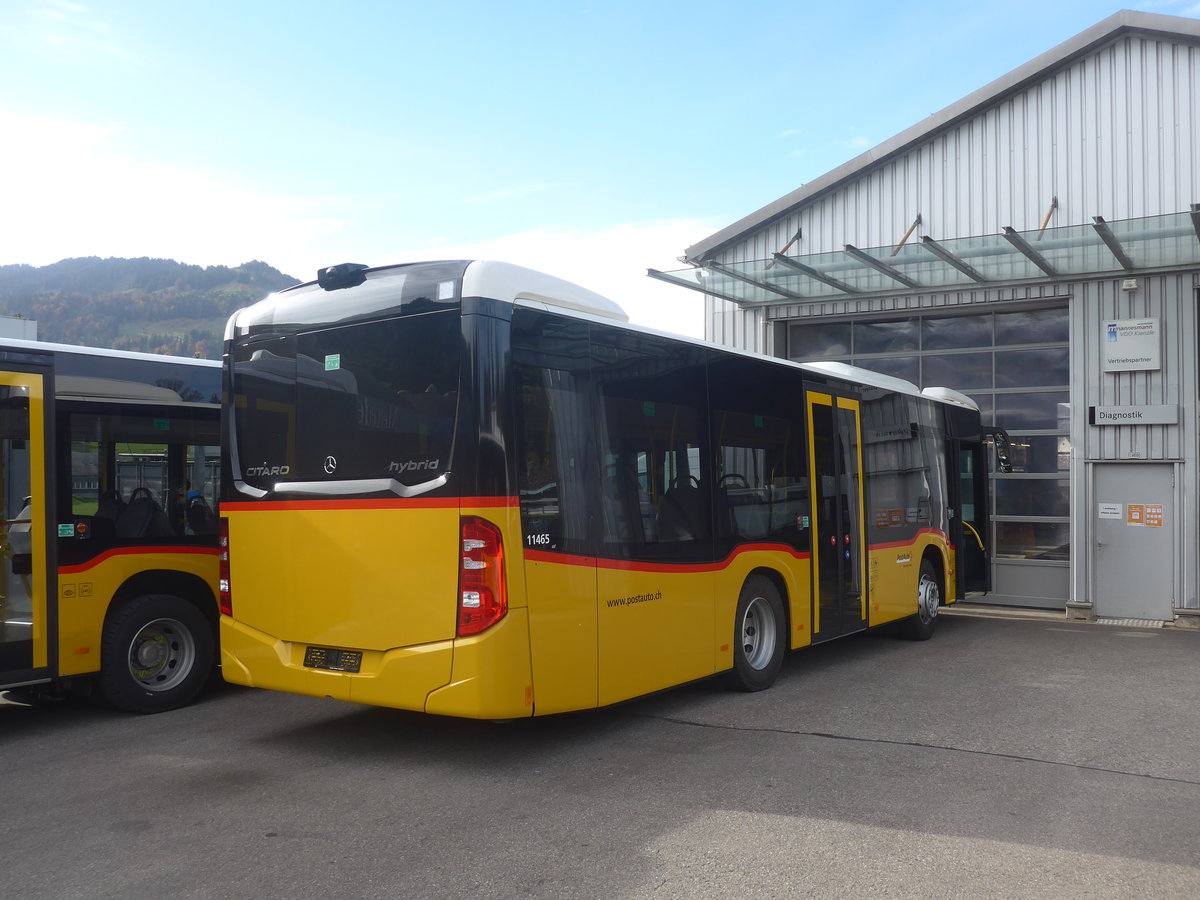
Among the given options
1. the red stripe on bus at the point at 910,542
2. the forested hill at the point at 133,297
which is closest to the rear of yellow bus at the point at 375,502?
the red stripe on bus at the point at 910,542

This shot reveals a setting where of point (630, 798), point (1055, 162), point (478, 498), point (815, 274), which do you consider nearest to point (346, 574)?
point (478, 498)

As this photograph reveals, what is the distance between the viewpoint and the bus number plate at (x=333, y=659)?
6.14m

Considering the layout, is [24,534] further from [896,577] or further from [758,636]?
[896,577]

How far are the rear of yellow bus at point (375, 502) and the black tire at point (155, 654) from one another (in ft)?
4.06

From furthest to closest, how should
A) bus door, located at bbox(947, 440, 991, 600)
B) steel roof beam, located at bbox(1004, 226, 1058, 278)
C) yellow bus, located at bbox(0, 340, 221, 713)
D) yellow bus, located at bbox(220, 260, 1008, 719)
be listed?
1. bus door, located at bbox(947, 440, 991, 600)
2. steel roof beam, located at bbox(1004, 226, 1058, 278)
3. yellow bus, located at bbox(0, 340, 221, 713)
4. yellow bus, located at bbox(220, 260, 1008, 719)

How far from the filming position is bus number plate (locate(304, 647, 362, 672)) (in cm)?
614

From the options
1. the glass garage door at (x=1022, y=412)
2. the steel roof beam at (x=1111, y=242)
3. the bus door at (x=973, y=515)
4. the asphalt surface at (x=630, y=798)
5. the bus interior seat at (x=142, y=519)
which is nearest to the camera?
the asphalt surface at (x=630, y=798)

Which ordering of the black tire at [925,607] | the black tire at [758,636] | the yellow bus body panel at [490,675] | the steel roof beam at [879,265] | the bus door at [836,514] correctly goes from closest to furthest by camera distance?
the yellow bus body panel at [490,675], the black tire at [758,636], the bus door at [836,514], the black tire at [925,607], the steel roof beam at [879,265]

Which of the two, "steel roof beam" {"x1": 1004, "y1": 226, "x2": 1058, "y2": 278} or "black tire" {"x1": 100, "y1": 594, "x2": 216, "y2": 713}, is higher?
"steel roof beam" {"x1": 1004, "y1": 226, "x2": 1058, "y2": 278}

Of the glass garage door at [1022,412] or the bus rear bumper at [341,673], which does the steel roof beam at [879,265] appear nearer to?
the glass garage door at [1022,412]

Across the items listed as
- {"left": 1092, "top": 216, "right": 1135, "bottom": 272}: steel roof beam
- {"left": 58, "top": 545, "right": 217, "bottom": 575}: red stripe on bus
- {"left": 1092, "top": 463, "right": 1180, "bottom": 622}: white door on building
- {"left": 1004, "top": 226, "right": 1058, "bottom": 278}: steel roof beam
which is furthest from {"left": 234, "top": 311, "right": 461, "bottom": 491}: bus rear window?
{"left": 1092, "top": 463, "right": 1180, "bottom": 622}: white door on building

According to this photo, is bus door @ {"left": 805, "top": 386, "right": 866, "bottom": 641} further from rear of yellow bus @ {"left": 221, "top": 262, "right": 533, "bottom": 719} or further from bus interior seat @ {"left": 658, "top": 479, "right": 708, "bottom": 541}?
rear of yellow bus @ {"left": 221, "top": 262, "right": 533, "bottom": 719}

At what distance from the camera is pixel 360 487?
6133mm

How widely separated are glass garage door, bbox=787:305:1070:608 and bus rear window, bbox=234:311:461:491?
1158cm
